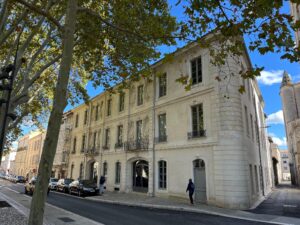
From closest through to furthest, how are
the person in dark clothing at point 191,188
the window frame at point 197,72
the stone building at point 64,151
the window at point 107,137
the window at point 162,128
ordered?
the person in dark clothing at point 191,188
the window frame at point 197,72
the window at point 162,128
the window at point 107,137
the stone building at point 64,151

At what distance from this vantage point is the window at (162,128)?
63.5ft

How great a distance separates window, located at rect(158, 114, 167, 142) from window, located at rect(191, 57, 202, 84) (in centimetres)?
409

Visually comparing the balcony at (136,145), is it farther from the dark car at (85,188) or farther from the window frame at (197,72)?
the window frame at (197,72)

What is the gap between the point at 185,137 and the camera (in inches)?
685

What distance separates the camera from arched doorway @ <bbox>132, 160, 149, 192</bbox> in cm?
2080

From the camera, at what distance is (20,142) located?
77312 millimetres

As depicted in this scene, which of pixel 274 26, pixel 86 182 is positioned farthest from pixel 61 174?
pixel 274 26

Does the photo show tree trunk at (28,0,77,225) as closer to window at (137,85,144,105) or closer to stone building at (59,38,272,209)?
stone building at (59,38,272,209)

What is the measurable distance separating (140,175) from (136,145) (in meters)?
2.74

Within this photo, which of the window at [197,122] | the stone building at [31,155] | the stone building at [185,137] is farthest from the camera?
the stone building at [31,155]

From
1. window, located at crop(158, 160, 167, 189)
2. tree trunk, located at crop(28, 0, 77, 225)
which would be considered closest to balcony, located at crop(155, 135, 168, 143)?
window, located at crop(158, 160, 167, 189)

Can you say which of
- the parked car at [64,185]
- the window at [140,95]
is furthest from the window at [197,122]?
the parked car at [64,185]

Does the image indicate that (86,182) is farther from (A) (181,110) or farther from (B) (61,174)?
(B) (61,174)

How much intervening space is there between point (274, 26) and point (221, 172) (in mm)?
11130
